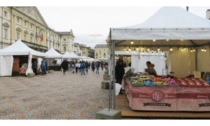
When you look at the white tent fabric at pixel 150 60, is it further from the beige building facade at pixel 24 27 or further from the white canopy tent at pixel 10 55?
the beige building facade at pixel 24 27

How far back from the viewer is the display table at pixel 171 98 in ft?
22.2

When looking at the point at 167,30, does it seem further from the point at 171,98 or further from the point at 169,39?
the point at 171,98

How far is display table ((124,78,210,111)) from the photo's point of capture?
677cm

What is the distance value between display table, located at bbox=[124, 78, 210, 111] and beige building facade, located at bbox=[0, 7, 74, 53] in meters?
34.4

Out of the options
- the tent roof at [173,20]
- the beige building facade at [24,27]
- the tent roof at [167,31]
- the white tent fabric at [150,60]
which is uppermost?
the beige building facade at [24,27]

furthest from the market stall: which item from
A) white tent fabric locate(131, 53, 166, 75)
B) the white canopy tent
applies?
the white canopy tent

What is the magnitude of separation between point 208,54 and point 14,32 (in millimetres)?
37659

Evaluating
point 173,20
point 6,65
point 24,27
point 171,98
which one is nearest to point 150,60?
point 173,20

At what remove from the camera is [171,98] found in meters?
6.83

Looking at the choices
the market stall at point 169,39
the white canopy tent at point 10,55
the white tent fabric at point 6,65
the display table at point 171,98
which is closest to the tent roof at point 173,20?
the market stall at point 169,39

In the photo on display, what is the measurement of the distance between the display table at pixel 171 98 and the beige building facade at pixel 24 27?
113ft

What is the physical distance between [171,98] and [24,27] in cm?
4336

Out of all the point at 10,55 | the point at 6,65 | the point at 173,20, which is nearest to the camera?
the point at 173,20

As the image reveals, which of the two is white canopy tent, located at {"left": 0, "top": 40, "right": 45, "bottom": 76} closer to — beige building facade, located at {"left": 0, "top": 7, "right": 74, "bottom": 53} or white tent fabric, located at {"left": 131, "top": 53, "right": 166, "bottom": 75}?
white tent fabric, located at {"left": 131, "top": 53, "right": 166, "bottom": 75}
